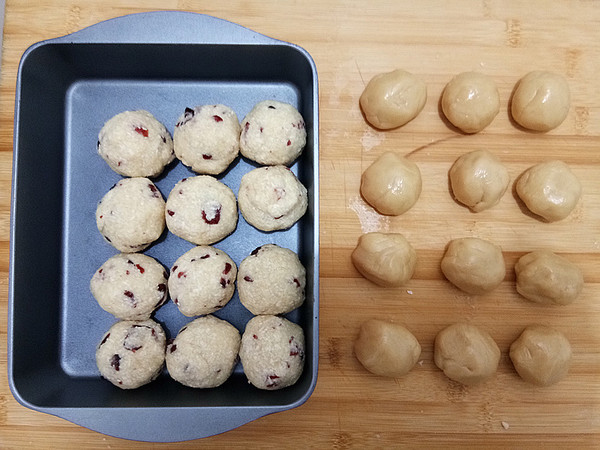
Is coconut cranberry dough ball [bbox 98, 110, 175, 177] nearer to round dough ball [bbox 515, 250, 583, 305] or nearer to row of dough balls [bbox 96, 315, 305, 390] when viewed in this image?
row of dough balls [bbox 96, 315, 305, 390]

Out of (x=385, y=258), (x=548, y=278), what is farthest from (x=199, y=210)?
(x=548, y=278)

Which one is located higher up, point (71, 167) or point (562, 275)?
point (71, 167)

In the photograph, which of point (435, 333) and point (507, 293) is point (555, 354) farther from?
point (435, 333)

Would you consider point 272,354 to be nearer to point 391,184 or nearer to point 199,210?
point 199,210

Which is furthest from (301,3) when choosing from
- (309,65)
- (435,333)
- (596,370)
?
(596,370)

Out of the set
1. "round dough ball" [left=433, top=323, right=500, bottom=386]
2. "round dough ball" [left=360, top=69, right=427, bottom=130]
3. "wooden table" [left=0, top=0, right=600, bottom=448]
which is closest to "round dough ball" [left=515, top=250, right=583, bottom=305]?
"wooden table" [left=0, top=0, right=600, bottom=448]

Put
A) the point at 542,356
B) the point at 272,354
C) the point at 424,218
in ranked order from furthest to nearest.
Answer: the point at 424,218 < the point at 542,356 < the point at 272,354

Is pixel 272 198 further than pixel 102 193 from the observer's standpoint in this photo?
No
